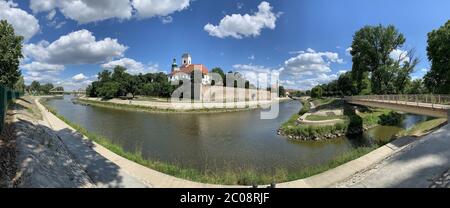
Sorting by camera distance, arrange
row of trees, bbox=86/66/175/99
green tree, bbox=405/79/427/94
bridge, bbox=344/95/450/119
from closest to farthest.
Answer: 1. bridge, bbox=344/95/450/119
2. green tree, bbox=405/79/427/94
3. row of trees, bbox=86/66/175/99

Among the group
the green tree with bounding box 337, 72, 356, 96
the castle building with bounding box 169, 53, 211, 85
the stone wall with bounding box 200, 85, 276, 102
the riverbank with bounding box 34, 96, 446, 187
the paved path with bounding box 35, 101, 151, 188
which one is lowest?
the riverbank with bounding box 34, 96, 446, 187

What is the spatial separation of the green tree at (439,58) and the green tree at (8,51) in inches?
1591

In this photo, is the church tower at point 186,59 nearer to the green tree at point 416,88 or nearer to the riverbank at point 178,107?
the riverbank at point 178,107

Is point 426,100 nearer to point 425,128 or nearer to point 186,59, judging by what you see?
point 425,128

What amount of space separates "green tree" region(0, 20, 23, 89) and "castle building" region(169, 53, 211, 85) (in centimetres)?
6606

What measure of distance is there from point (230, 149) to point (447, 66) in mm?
25204

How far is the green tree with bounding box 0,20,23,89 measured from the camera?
19.9m

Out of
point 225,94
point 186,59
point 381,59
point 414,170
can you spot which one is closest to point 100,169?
point 414,170

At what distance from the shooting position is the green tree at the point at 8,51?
19.9 metres

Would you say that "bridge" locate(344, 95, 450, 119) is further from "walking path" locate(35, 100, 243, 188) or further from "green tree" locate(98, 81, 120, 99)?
"green tree" locate(98, 81, 120, 99)

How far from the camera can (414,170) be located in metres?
7.51

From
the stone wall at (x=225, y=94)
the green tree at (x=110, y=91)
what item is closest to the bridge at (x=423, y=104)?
the stone wall at (x=225, y=94)

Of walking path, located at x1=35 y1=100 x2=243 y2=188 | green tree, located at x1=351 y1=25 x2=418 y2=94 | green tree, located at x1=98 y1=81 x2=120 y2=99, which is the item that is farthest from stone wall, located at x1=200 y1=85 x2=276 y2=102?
walking path, located at x1=35 y1=100 x2=243 y2=188

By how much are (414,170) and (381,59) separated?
36905 mm
